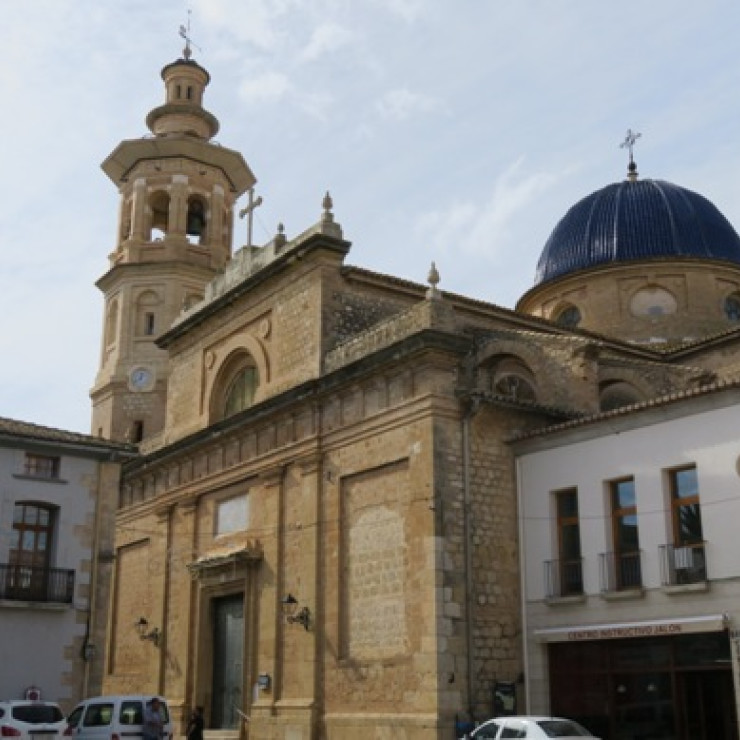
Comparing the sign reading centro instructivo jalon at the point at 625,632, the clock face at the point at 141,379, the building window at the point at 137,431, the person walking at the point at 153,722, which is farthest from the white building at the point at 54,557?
the clock face at the point at 141,379

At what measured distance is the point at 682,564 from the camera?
16203mm

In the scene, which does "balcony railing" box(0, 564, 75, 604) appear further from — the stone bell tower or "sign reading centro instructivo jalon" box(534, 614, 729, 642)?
the stone bell tower

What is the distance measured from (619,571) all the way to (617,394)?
637 cm

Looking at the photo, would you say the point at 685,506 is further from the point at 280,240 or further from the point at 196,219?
the point at 196,219

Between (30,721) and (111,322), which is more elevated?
(111,322)

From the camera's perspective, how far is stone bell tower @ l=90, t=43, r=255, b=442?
115ft

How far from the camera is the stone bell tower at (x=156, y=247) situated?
3500cm

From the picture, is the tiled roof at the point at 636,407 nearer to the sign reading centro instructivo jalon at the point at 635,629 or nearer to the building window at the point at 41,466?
the sign reading centro instructivo jalon at the point at 635,629

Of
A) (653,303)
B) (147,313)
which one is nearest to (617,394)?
(653,303)

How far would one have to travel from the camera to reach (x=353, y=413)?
20922 millimetres

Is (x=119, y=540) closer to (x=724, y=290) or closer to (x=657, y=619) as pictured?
(x=657, y=619)

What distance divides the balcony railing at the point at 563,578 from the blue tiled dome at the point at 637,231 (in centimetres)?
1727

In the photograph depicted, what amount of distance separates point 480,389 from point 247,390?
25.7ft

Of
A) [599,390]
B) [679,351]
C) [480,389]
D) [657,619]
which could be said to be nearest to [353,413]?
[480,389]
